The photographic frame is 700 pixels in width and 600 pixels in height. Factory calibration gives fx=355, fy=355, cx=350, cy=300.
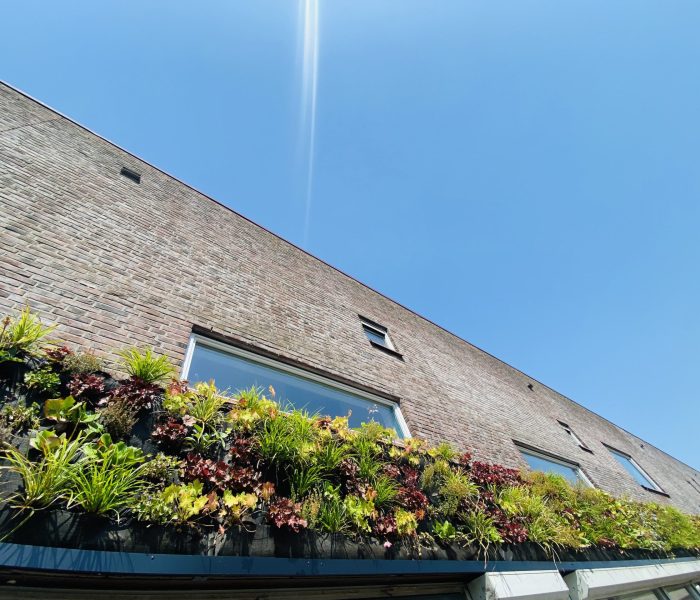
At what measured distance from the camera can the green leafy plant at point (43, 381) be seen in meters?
2.33

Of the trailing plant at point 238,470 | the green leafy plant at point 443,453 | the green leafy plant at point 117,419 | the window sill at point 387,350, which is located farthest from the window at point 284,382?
the window sill at point 387,350

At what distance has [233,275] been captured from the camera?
5.75m

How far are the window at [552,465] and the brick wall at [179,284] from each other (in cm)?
23

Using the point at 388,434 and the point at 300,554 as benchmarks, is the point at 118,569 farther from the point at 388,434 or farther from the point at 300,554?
the point at 388,434

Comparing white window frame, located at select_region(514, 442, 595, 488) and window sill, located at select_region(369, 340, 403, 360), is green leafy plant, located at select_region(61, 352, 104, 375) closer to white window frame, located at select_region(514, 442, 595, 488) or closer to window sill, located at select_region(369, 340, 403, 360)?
window sill, located at select_region(369, 340, 403, 360)

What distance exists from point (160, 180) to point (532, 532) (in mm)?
8063

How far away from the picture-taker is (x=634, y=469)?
1311 cm

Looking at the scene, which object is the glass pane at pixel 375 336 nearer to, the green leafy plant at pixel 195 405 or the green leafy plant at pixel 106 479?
the green leafy plant at pixel 195 405

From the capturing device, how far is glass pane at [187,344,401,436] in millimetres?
4086

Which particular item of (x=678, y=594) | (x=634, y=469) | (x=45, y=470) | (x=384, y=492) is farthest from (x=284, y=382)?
(x=634, y=469)

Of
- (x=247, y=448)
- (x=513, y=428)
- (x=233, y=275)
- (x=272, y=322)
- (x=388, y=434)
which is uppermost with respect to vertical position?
(x=233, y=275)

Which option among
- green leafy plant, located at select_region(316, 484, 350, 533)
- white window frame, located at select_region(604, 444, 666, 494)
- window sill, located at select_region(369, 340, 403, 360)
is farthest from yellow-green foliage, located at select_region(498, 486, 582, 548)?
white window frame, located at select_region(604, 444, 666, 494)

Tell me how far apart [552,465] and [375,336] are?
17.1ft

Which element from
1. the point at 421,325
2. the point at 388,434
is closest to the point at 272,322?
the point at 388,434
